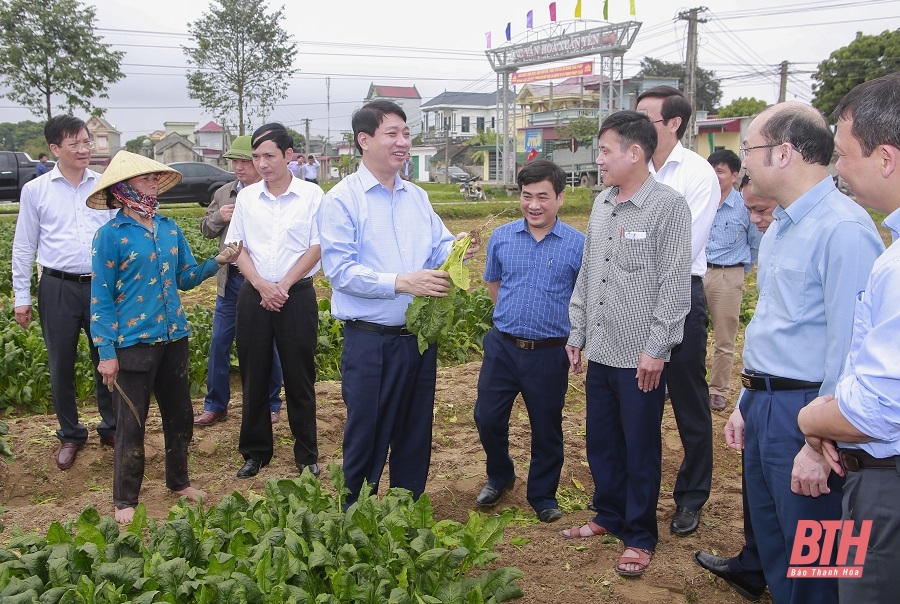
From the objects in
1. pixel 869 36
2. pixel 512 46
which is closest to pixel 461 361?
pixel 512 46

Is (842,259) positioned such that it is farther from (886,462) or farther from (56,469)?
(56,469)

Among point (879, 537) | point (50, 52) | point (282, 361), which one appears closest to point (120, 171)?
point (282, 361)

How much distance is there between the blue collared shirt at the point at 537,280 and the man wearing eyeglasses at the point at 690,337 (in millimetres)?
675

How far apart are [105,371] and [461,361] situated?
14.5ft

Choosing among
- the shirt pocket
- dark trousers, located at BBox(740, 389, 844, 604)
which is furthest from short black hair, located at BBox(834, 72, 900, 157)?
dark trousers, located at BBox(740, 389, 844, 604)

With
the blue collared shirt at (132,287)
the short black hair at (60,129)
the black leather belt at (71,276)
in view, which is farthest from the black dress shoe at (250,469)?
the short black hair at (60,129)

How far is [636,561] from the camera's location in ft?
12.7

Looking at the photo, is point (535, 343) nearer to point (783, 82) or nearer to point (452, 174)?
point (783, 82)

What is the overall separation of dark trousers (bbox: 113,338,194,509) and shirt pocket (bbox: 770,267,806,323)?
340 cm

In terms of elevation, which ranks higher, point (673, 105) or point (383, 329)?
point (673, 105)

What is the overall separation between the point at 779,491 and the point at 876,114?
4.90ft

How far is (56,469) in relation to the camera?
5.41 m

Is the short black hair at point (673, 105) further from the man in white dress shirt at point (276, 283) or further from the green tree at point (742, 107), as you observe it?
the green tree at point (742, 107)

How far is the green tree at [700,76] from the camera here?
67188mm
